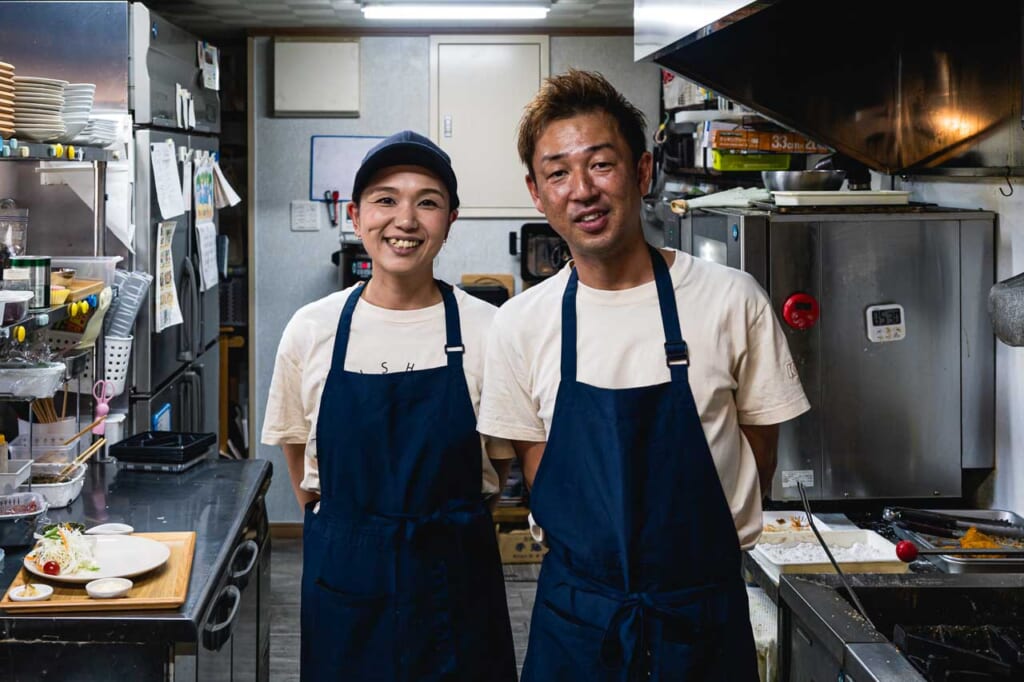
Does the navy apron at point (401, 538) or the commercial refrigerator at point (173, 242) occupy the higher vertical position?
the commercial refrigerator at point (173, 242)

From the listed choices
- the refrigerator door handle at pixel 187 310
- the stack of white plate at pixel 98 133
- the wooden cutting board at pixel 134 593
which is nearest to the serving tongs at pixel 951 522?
the wooden cutting board at pixel 134 593

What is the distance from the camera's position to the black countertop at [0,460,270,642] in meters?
2.36

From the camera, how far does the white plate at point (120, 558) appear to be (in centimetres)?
251

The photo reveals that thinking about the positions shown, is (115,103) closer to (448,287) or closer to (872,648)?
(448,287)

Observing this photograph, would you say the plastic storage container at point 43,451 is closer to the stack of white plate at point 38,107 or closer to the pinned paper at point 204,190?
the stack of white plate at point 38,107

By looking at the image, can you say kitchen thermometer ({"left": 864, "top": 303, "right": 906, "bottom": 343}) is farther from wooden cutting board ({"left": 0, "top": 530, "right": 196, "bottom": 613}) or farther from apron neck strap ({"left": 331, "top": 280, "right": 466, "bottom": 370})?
wooden cutting board ({"left": 0, "top": 530, "right": 196, "bottom": 613})

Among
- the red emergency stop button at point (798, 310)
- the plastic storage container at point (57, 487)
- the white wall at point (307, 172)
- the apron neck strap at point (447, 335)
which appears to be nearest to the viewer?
the apron neck strap at point (447, 335)

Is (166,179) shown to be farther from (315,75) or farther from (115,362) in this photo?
(315,75)

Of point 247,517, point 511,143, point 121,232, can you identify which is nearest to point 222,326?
point 511,143

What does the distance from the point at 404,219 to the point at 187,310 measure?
2.83 meters

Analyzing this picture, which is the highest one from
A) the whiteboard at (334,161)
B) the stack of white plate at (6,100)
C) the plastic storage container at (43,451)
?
the whiteboard at (334,161)

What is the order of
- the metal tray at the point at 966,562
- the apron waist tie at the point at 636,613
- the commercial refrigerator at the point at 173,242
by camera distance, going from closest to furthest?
1. the apron waist tie at the point at 636,613
2. the metal tray at the point at 966,562
3. the commercial refrigerator at the point at 173,242

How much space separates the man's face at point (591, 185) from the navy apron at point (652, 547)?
14cm

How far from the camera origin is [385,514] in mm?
2451
